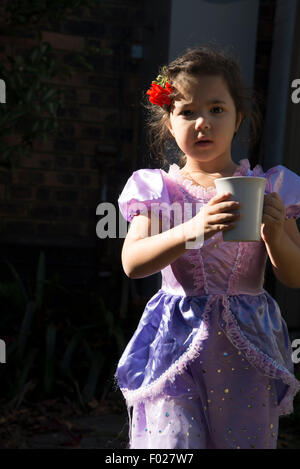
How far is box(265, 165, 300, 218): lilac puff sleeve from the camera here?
1614mm

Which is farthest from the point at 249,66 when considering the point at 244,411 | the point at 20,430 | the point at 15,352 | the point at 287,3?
the point at 244,411

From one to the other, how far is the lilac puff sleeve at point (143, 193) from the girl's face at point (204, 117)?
12 cm

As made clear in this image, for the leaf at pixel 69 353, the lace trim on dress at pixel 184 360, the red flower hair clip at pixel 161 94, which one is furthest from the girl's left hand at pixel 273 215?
the leaf at pixel 69 353

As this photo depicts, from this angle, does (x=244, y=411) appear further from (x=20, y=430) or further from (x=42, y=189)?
(x=42, y=189)

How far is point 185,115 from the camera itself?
1.65 meters

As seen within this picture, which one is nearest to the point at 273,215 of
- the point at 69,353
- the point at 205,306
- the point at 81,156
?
the point at 205,306

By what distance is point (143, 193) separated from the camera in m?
1.63

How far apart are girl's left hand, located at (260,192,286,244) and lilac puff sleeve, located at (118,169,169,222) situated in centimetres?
30

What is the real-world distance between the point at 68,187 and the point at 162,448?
334 cm

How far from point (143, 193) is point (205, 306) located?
1.11ft

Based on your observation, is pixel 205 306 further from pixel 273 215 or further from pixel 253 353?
pixel 273 215

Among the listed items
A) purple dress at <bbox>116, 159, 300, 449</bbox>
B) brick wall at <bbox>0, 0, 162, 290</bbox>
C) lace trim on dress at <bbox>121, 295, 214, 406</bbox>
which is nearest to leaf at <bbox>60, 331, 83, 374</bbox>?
brick wall at <bbox>0, 0, 162, 290</bbox>

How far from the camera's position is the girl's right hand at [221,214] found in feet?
4.28

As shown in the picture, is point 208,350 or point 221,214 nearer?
point 221,214
